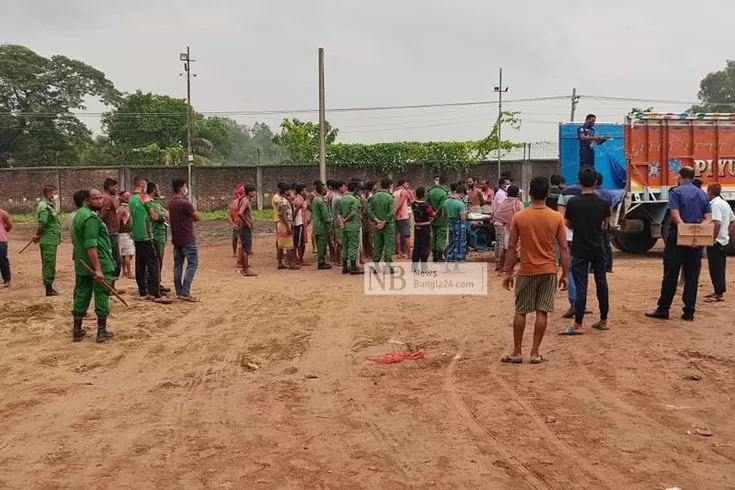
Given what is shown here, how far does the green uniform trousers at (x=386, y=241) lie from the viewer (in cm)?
1190

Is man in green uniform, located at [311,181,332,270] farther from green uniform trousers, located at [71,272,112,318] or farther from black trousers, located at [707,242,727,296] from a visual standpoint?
black trousers, located at [707,242,727,296]

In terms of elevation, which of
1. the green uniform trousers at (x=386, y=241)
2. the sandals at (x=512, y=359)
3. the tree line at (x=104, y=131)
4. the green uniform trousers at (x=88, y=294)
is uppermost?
the tree line at (x=104, y=131)

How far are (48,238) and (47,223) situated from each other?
239mm

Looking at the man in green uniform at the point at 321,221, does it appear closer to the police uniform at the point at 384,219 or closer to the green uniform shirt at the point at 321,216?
the green uniform shirt at the point at 321,216

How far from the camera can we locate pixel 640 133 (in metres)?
13.9

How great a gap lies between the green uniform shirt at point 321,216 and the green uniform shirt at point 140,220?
4.06 metres

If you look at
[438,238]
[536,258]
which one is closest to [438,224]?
[438,238]

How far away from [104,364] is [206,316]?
7.45 feet

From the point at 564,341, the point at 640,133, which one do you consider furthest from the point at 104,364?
the point at 640,133

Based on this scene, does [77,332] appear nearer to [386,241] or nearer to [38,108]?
[386,241]

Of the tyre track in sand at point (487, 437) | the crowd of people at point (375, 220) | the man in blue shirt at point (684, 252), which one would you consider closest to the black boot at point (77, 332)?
the tyre track in sand at point (487, 437)

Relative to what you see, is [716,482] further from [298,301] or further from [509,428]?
[298,301]

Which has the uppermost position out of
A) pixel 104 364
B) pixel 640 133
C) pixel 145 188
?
pixel 640 133

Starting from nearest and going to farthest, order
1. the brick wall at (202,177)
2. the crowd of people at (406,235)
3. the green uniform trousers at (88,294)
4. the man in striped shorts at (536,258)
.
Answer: the man in striped shorts at (536,258), the crowd of people at (406,235), the green uniform trousers at (88,294), the brick wall at (202,177)
